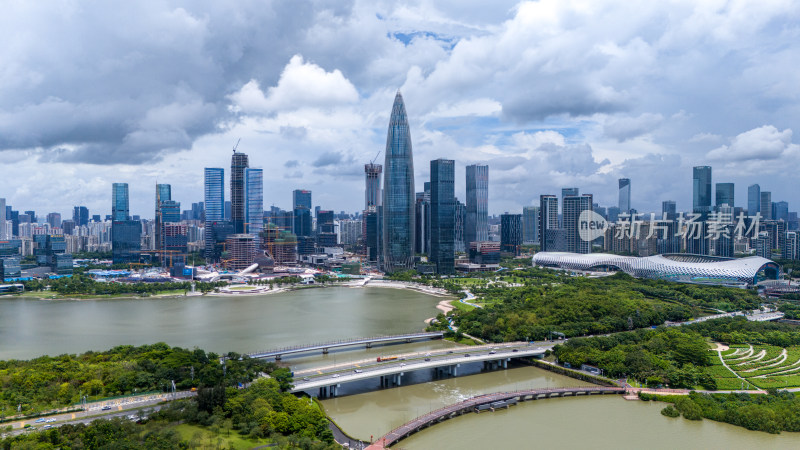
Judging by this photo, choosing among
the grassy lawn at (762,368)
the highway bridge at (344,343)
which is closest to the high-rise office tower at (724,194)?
the grassy lawn at (762,368)

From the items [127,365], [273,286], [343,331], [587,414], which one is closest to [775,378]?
[587,414]

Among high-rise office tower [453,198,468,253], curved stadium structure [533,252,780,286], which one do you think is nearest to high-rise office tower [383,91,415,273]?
curved stadium structure [533,252,780,286]

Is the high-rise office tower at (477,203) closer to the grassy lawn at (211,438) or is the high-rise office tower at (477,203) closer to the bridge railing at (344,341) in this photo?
the bridge railing at (344,341)

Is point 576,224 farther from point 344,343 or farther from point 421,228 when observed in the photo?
point 344,343

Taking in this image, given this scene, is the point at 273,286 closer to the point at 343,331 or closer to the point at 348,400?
the point at 343,331

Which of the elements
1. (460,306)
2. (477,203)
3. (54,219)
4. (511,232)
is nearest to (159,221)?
(477,203)

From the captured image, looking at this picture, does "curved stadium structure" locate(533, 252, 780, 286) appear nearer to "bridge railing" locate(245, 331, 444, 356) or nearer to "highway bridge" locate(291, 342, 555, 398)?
"highway bridge" locate(291, 342, 555, 398)
